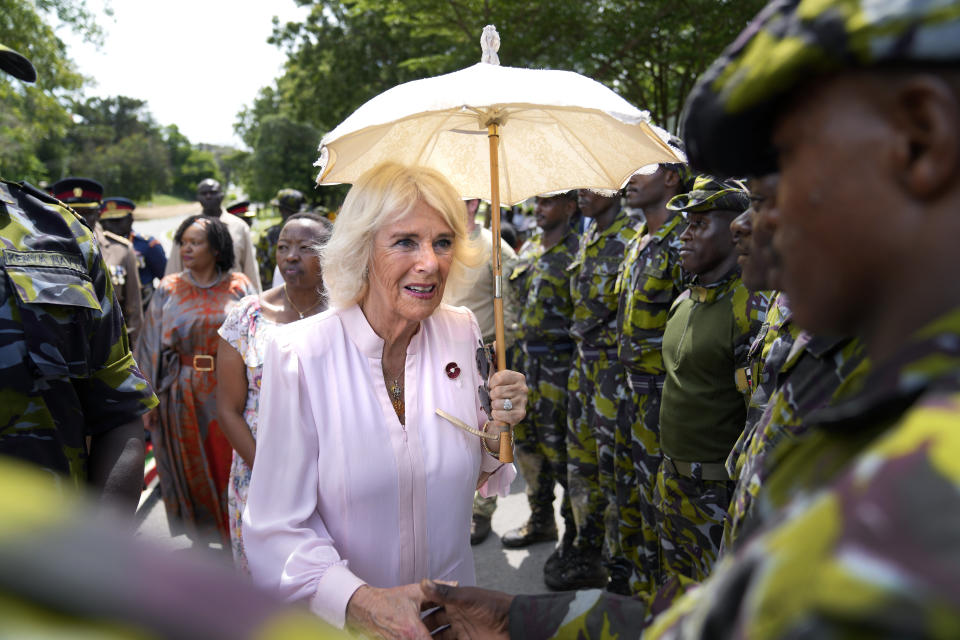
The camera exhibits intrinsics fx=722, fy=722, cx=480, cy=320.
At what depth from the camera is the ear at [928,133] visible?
0.65 meters

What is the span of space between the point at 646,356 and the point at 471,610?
2629mm

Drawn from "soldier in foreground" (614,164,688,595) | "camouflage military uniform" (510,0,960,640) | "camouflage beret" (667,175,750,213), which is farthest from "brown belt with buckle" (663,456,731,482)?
"camouflage military uniform" (510,0,960,640)

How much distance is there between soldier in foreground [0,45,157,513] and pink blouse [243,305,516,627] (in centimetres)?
41

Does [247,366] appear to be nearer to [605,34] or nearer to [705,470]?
[705,470]

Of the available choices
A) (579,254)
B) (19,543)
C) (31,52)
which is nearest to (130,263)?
(579,254)

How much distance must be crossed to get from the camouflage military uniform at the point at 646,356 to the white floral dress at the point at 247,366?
200cm

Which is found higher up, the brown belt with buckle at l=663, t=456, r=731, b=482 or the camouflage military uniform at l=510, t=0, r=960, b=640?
the camouflage military uniform at l=510, t=0, r=960, b=640

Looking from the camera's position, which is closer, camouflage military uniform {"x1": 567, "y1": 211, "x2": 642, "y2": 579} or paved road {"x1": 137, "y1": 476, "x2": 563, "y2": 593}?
camouflage military uniform {"x1": 567, "y1": 211, "x2": 642, "y2": 579}

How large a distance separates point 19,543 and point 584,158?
2.56 meters

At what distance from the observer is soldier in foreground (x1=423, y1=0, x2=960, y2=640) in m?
0.53

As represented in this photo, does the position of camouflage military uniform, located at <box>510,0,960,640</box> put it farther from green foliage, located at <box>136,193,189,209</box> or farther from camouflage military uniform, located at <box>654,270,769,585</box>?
green foliage, located at <box>136,193,189,209</box>

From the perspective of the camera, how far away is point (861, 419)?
729 mm

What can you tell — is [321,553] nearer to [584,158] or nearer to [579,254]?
[584,158]

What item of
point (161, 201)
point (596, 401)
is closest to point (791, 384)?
point (596, 401)
